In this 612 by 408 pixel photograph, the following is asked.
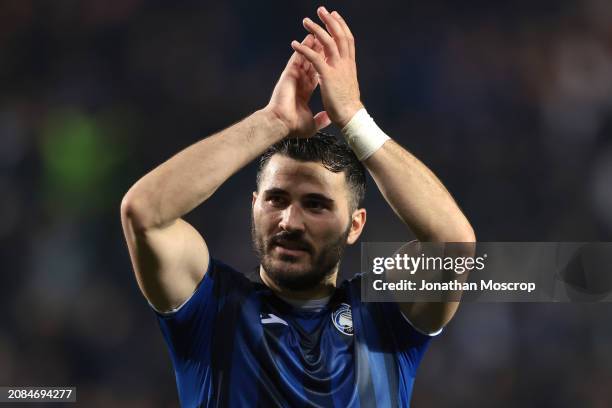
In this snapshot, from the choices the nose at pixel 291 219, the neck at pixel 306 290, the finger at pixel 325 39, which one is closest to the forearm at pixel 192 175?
the nose at pixel 291 219

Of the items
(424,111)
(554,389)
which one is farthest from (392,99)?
(554,389)

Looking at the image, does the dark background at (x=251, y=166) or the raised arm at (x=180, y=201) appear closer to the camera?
the raised arm at (x=180, y=201)

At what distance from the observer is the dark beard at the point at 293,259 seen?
9.49 ft

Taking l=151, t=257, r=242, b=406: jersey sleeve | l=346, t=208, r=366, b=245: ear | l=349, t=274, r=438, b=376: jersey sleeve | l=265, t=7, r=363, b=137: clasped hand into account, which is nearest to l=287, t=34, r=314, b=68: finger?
l=265, t=7, r=363, b=137: clasped hand

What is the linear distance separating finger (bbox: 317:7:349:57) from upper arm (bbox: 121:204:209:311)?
0.86 metres

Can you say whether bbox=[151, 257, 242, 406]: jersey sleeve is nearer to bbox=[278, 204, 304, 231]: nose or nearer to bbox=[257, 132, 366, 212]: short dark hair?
bbox=[278, 204, 304, 231]: nose

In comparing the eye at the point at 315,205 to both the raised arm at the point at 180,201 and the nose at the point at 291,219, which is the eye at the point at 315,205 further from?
the raised arm at the point at 180,201

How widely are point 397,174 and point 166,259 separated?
0.84 metres

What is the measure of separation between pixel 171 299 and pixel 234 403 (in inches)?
16.4

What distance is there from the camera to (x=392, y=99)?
6.80 m

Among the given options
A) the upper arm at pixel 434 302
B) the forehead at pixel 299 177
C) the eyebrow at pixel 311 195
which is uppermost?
the forehead at pixel 299 177

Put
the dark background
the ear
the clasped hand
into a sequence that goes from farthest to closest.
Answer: the dark background, the ear, the clasped hand

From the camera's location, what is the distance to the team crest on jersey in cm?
295

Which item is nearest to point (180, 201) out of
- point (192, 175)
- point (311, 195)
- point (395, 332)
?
point (192, 175)
